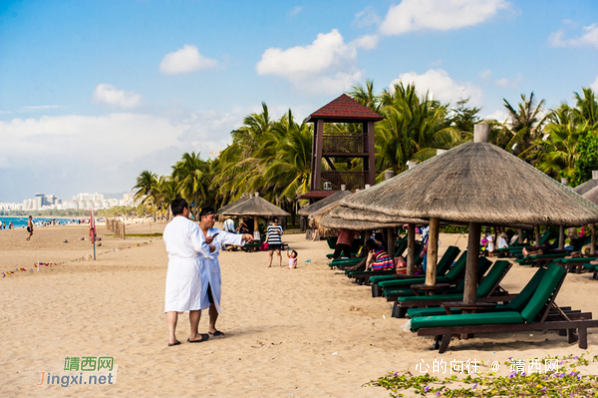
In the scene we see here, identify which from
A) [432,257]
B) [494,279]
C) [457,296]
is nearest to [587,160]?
[432,257]

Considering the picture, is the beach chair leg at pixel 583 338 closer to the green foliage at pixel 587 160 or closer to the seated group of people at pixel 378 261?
the seated group of people at pixel 378 261

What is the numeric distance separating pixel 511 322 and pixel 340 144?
23461 millimetres

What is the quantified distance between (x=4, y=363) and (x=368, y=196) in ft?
15.5

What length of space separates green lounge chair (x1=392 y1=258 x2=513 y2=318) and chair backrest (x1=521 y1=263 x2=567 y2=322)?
1.16 metres

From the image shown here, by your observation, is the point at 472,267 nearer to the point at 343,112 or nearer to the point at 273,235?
the point at 273,235

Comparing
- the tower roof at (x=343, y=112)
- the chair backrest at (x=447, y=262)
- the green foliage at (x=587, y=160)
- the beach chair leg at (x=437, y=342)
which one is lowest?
the beach chair leg at (x=437, y=342)

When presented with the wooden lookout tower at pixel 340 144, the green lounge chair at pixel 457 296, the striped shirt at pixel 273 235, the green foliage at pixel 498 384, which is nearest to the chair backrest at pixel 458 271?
the green lounge chair at pixel 457 296

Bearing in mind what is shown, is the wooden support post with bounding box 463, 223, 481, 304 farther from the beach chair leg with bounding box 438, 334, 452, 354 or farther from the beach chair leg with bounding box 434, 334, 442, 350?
the beach chair leg with bounding box 438, 334, 452, 354

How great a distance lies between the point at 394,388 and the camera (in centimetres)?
483

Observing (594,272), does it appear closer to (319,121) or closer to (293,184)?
(319,121)

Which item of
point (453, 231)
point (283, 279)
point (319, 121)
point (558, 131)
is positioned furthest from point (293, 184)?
point (283, 279)

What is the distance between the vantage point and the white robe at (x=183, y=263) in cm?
630

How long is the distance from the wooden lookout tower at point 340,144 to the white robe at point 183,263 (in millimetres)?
21083

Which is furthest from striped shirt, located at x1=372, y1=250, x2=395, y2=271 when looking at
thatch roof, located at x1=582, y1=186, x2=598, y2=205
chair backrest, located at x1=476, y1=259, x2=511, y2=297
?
thatch roof, located at x1=582, y1=186, x2=598, y2=205
